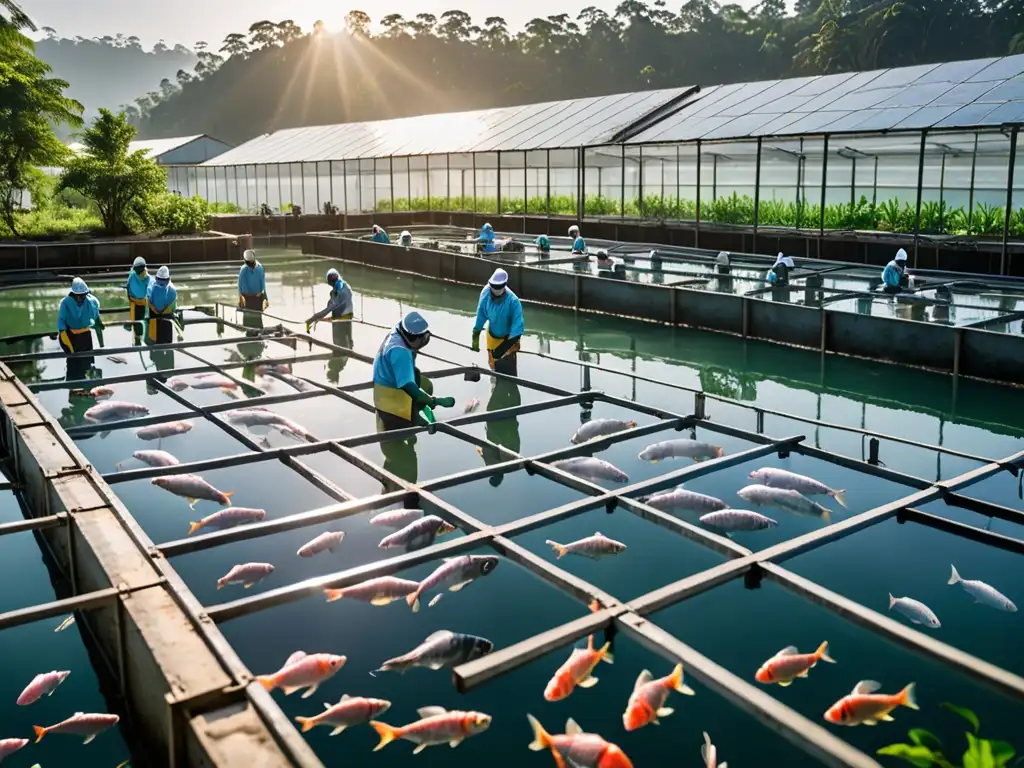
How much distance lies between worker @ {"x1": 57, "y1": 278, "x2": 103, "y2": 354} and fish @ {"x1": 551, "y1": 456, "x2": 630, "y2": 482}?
819 cm

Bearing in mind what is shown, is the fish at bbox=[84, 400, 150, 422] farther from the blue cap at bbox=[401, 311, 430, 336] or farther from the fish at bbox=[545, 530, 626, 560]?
the fish at bbox=[545, 530, 626, 560]

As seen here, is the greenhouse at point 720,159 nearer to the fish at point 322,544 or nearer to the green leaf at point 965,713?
the green leaf at point 965,713

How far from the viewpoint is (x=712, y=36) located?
68.8 meters

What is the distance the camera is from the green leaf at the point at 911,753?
222 inches

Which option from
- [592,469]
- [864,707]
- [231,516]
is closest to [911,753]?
[864,707]

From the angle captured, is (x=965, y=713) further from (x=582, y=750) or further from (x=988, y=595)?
(x=582, y=750)

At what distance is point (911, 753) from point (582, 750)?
208 cm

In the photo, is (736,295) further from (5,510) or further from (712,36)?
(712,36)

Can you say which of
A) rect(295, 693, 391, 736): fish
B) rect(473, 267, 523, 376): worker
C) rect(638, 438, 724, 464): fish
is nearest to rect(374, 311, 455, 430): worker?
rect(638, 438, 724, 464): fish

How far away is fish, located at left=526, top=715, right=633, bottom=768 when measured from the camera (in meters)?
4.89

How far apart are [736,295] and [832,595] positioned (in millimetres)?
12195

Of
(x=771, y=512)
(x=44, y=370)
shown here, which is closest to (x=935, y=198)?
(x=771, y=512)

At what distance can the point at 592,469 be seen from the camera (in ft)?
31.2

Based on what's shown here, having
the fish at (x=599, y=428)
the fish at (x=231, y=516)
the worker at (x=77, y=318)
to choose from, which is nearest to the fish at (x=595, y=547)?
the fish at (x=231, y=516)
